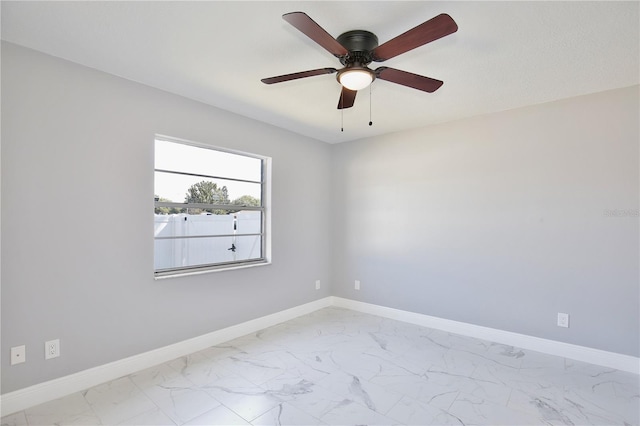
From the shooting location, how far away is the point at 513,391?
7.54 ft

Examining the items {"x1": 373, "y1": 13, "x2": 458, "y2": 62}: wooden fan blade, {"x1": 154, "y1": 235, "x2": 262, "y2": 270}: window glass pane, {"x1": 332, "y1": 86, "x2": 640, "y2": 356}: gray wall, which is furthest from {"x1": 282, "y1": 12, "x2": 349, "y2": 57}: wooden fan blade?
{"x1": 332, "y1": 86, "x2": 640, "y2": 356}: gray wall

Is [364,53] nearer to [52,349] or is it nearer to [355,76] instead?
[355,76]

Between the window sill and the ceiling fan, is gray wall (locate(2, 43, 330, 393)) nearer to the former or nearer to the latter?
the window sill

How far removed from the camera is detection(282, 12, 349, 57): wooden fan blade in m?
1.42

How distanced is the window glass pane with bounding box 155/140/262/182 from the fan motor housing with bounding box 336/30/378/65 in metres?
1.84

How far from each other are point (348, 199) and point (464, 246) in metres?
1.66

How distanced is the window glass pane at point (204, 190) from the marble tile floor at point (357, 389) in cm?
147

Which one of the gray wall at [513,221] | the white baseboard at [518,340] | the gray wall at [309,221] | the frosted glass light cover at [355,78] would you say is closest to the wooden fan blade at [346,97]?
the frosted glass light cover at [355,78]

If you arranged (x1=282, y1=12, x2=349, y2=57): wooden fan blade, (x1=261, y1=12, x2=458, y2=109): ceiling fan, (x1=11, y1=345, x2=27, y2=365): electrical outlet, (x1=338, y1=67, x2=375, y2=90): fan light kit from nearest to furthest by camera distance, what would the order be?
(x1=282, y1=12, x2=349, y2=57): wooden fan blade
(x1=261, y1=12, x2=458, y2=109): ceiling fan
(x1=338, y1=67, x2=375, y2=90): fan light kit
(x1=11, y1=345, x2=27, y2=365): electrical outlet

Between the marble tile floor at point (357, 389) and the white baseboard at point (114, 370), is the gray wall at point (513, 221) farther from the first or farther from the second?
the white baseboard at point (114, 370)

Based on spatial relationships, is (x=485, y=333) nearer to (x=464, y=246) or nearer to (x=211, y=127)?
(x=464, y=246)

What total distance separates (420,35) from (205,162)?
7.76ft

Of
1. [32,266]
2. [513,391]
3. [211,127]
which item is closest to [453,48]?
[211,127]

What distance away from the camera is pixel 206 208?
3176 millimetres
